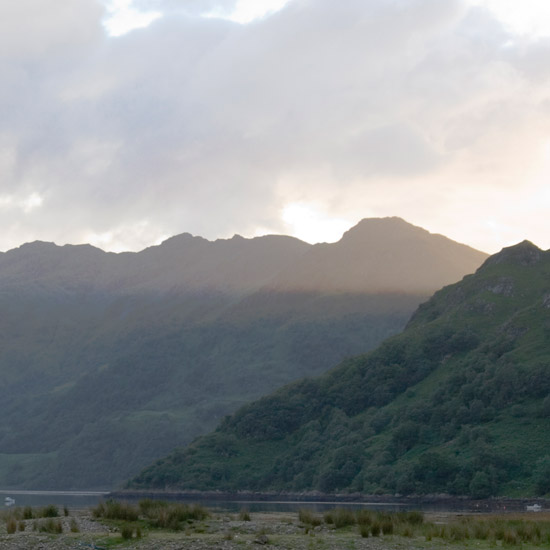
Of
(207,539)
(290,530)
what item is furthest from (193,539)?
(290,530)

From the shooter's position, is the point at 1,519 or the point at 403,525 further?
the point at 1,519

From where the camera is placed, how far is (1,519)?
2852 inches

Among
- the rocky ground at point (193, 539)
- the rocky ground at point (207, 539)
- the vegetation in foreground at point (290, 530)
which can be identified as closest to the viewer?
the rocky ground at point (193, 539)

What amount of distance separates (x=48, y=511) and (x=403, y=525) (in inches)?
1122

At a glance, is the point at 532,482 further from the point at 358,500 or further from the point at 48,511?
the point at 48,511

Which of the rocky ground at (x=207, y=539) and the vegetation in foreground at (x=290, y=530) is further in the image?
the vegetation in foreground at (x=290, y=530)

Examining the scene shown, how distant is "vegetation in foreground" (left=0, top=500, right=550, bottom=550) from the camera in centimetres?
5850


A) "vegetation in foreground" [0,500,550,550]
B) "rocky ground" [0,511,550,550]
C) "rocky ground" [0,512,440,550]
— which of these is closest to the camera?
"rocky ground" [0,512,440,550]

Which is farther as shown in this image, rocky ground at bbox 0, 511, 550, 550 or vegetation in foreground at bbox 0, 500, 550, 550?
vegetation in foreground at bbox 0, 500, 550, 550

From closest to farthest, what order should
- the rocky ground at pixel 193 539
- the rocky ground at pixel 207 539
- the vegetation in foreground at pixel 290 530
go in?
the rocky ground at pixel 193 539 < the rocky ground at pixel 207 539 < the vegetation in foreground at pixel 290 530

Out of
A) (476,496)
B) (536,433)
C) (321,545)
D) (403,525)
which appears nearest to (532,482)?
(476,496)

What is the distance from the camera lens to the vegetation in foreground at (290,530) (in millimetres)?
58500

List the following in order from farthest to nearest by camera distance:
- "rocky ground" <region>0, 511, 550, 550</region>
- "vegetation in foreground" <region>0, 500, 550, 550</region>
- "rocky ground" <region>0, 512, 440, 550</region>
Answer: "vegetation in foreground" <region>0, 500, 550, 550</region>
"rocky ground" <region>0, 511, 550, 550</region>
"rocky ground" <region>0, 512, 440, 550</region>

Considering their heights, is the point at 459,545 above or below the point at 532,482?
above
